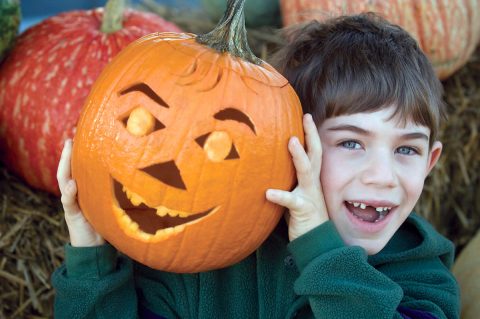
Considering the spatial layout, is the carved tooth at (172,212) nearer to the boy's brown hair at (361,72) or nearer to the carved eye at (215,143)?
the carved eye at (215,143)

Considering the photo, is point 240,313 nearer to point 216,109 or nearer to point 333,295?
point 333,295

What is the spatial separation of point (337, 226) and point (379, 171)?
0.17 m

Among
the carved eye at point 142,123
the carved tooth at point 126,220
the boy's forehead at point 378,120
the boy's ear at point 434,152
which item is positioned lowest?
the boy's ear at point 434,152

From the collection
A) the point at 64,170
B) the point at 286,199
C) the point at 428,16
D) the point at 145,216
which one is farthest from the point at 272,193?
the point at 428,16

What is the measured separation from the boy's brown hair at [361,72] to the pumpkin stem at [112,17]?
70 cm

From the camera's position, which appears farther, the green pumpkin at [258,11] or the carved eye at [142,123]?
the green pumpkin at [258,11]

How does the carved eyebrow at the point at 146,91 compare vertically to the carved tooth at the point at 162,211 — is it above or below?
above

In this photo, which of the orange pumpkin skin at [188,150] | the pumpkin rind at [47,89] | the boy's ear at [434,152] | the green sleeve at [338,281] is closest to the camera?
the orange pumpkin skin at [188,150]

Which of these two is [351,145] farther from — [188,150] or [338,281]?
[188,150]

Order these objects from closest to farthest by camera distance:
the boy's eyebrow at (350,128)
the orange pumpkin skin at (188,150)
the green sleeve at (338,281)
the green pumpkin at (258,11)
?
1. the orange pumpkin skin at (188,150)
2. the green sleeve at (338,281)
3. the boy's eyebrow at (350,128)
4. the green pumpkin at (258,11)

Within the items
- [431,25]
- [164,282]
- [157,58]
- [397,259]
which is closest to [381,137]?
[397,259]

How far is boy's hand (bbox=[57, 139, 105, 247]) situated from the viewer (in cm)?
164

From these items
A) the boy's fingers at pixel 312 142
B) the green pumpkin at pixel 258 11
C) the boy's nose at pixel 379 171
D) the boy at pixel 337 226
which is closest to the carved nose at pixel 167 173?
the boy at pixel 337 226

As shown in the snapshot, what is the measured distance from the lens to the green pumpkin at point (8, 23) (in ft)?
7.68
